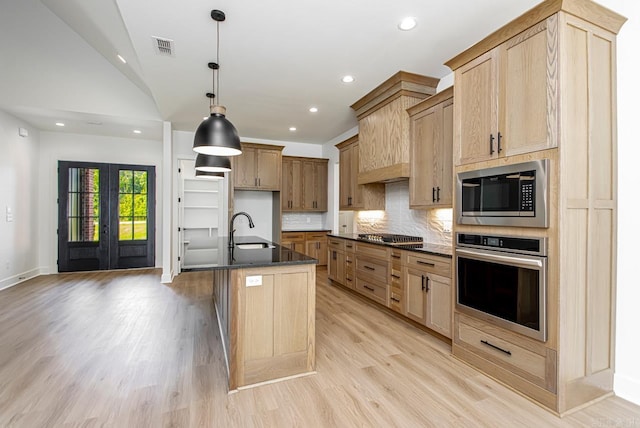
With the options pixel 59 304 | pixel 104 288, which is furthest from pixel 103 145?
pixel 59 304

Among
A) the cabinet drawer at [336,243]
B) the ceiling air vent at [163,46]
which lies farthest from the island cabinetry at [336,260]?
the ceiling air vent at [163,46]

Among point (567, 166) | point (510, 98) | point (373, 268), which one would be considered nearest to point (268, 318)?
point (373, 268)

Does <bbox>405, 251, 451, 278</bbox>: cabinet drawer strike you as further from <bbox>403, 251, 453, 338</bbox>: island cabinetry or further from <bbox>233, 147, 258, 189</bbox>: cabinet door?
<bbox>233, 147, 258, 189</bbox>: cabinet door

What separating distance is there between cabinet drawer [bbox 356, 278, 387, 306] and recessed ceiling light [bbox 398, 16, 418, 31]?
9.12ft

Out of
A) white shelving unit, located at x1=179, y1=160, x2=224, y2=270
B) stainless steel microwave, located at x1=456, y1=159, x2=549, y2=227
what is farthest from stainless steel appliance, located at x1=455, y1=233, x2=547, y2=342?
white shelving unit, located at x1=179, y1=160, x2=224, y2=270

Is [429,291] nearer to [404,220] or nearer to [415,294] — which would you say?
[415,294]

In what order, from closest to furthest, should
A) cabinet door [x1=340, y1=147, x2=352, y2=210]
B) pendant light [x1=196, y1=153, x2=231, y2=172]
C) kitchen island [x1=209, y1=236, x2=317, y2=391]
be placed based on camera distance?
kitchen island [x1=209, y1=236, x2=317, y2=391]
pendant light [x1=196, y1=153, x2=231, y2=172]
cabinet door [x1=340, y1=147, x2=352, y2=210]

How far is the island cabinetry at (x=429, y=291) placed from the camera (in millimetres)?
2768

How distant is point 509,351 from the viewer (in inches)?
83.4

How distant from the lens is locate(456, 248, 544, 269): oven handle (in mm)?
1923

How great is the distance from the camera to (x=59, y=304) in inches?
158

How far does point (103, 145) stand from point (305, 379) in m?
6.56

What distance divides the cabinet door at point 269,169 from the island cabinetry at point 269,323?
13.5ft

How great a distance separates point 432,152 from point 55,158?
23.3 ft
